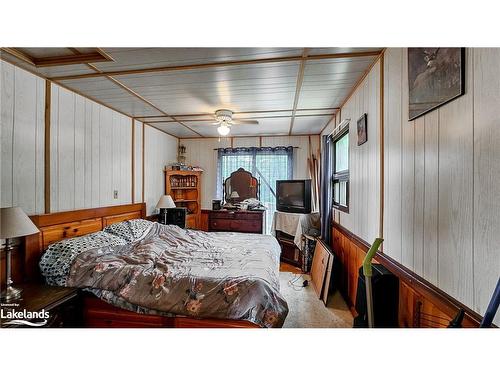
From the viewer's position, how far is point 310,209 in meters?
3.38

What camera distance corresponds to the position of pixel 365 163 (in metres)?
1.74

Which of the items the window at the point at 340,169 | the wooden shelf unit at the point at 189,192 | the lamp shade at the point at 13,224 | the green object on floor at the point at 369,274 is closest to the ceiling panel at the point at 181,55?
the lamp shade at the point at 13,224

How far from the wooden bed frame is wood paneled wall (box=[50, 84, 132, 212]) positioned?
0.13 metres

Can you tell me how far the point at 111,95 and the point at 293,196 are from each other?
278 centimetres

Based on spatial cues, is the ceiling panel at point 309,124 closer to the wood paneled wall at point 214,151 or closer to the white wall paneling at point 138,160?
the wood paneled wall at point 214,151

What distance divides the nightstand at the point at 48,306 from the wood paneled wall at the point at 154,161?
188 cm

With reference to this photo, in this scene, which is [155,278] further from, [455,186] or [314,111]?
[314,111]

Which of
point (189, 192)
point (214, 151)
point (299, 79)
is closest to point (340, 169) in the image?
point (299, 79)

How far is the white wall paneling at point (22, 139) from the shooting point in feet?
4.81

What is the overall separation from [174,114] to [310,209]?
2449 mm
